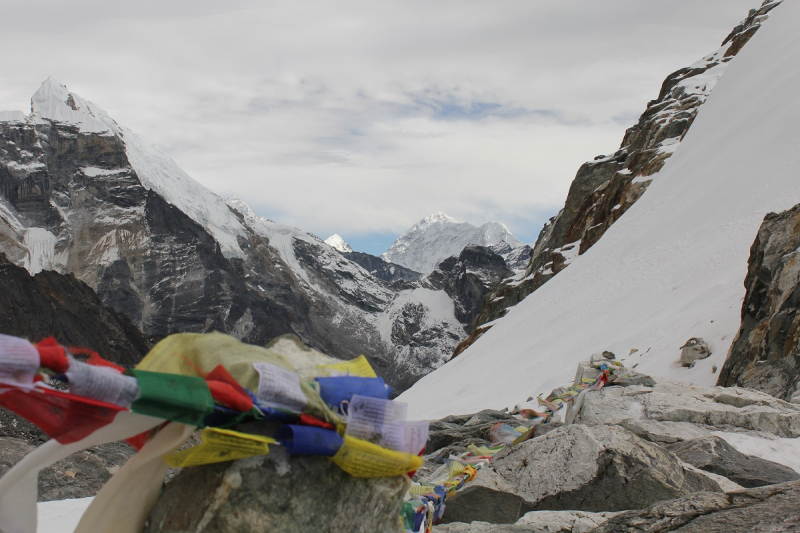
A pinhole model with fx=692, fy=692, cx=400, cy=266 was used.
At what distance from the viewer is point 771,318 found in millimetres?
10945

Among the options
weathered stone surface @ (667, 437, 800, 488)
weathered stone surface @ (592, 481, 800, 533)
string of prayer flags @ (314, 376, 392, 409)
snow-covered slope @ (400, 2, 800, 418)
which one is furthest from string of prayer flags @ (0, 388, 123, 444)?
snow-covered slope @ (400, 2, 800, 418)

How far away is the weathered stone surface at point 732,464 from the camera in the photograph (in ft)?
18.7

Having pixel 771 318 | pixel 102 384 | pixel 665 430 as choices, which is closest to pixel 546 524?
pixel 102 384

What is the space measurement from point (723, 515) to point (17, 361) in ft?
10.5

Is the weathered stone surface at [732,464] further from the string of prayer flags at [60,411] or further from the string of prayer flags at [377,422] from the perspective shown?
the string of prayer flags at [60,411]

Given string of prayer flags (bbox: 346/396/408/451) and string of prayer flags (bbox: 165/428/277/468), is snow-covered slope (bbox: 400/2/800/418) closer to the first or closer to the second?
string of prayer flags (bbox: 346/396/408/451)

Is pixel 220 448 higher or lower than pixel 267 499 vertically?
higher

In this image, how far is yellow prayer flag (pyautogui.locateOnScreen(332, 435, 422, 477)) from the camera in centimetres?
294

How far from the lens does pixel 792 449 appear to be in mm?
6762

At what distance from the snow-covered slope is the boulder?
779 cm

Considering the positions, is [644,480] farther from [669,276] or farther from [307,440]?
[669,276]

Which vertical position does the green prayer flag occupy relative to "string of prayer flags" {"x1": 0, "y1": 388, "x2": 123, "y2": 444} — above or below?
above

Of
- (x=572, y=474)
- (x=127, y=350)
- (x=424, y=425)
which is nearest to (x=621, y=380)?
(x=572, y=474)

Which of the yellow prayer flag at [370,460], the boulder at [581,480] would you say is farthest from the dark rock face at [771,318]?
the yellow prayer flag at [370,460]
